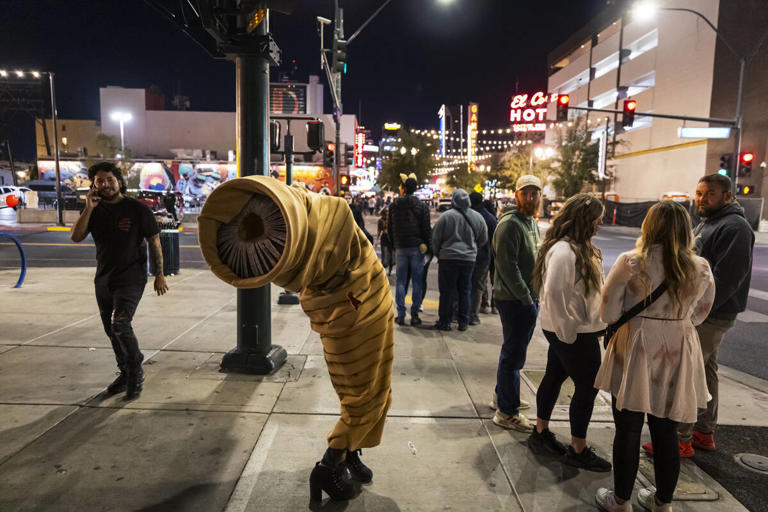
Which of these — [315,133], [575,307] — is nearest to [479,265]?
[315,133]

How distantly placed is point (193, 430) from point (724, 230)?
398cm

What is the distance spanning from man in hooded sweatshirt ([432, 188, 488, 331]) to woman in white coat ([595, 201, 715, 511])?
3.65 meters

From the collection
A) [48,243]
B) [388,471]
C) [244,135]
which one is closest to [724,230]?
[388,471]

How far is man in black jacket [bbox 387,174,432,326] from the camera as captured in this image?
6.68m

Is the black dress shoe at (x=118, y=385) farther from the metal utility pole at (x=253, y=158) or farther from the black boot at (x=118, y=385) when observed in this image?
the metal utility pole at (x=253, y=158)

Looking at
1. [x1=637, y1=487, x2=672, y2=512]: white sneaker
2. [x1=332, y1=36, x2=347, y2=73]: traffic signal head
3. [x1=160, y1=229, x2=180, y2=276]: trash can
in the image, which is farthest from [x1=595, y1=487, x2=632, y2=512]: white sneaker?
[x1=332, y1=36, x2=347, y2=73]: traffic signal head

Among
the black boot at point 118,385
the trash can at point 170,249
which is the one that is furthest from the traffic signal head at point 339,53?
the black boot at point 118,385

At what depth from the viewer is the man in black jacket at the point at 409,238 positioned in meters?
6.68

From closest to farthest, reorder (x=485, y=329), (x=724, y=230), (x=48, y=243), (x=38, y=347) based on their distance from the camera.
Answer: (x=724, y=230) → (x=38, y=347) → (x=485, y=329) → (x=48, y=243)

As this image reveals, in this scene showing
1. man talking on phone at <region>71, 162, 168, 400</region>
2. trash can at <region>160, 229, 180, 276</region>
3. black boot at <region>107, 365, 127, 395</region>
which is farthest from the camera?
trash can at <region>160, 229, 180, 276</region>

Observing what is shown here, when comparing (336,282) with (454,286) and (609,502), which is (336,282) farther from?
(454,286)

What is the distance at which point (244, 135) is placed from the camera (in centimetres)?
455

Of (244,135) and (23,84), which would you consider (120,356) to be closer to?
(244,135)

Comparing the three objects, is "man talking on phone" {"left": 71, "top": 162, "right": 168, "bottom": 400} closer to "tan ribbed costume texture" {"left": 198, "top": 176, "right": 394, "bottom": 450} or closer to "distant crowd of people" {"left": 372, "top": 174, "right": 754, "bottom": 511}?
"tan ribbed costume texture" {"left": 198, "top": 176, "right": 394, "bottom": 450}
